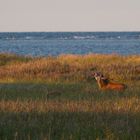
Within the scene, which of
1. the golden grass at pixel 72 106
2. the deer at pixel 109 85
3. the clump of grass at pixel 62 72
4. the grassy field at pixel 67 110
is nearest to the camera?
the grassy field at pixel 67 110

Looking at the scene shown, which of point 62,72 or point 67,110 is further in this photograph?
point 62,72

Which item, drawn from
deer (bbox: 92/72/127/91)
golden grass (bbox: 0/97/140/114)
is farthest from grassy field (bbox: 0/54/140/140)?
deer (bbox: 92/72/127/91)

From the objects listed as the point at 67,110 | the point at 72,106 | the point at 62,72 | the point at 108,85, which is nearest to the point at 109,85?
the point at 108,85

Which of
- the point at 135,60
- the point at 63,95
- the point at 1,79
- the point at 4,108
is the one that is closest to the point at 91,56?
the point at 135,60

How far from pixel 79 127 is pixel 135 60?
781 inches

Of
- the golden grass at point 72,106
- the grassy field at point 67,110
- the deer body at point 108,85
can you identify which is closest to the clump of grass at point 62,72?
the grassy field at point 67,110

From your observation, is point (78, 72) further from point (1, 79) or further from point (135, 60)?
point (135, 60)

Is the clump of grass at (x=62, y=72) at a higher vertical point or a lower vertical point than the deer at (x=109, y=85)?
lower

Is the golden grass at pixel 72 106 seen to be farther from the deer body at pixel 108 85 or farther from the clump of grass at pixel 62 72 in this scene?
the clump of grass at pixel 62 72

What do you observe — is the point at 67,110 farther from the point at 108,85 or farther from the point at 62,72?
the point at 62,72

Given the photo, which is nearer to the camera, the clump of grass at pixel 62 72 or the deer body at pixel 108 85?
the deer body at pixel 108 85

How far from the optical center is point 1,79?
76.2 feet

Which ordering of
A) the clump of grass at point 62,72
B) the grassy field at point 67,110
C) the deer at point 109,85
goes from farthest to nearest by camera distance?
the clump of grass at point 62,72 → the deer at point 109,85 → the grassy field at point 67,110

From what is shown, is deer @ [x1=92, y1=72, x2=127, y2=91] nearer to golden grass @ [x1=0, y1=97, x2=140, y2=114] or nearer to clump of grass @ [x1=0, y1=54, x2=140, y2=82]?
golden grass @ [x1=0, y1=97, x2=140, y2=114]
